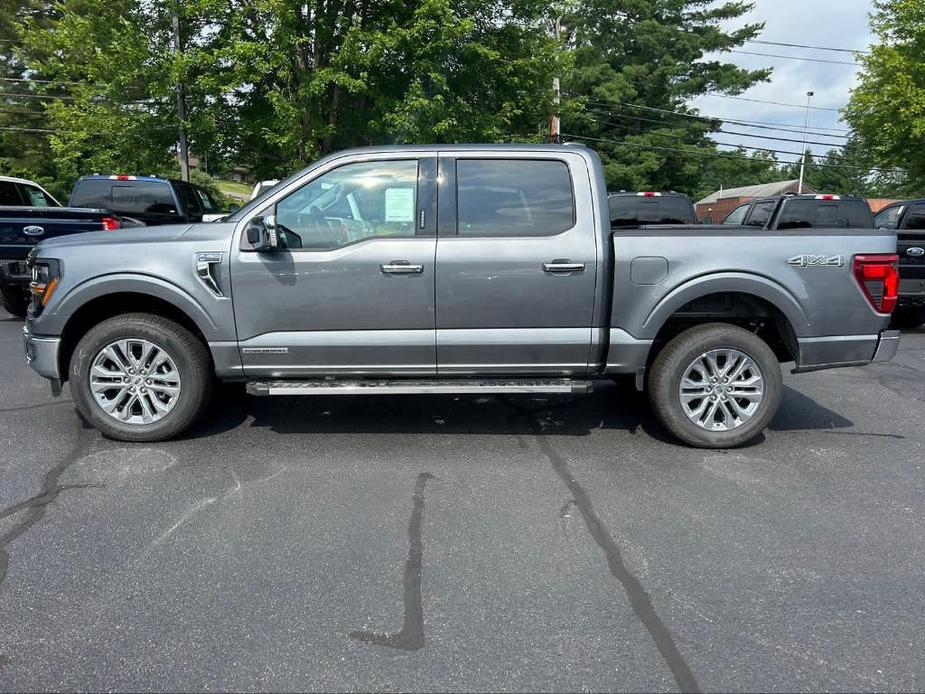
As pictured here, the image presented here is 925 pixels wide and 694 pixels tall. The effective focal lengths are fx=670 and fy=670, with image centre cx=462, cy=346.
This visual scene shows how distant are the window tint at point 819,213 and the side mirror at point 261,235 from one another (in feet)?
25.7

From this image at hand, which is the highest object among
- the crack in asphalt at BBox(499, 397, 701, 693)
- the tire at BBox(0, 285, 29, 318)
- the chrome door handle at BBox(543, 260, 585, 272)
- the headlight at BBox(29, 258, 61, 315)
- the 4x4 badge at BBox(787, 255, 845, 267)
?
the 4x4 badge at BBox(787, 255, 845, 267)

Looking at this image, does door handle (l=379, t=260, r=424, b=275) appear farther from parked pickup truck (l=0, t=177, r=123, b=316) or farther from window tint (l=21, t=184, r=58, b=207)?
window tint (l=21, t=184, r=58, b=207)

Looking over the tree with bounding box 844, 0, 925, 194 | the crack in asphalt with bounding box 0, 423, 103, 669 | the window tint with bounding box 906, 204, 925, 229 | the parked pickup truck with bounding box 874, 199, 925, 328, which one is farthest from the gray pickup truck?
the tree with bounding box 844, 0, 925, 194

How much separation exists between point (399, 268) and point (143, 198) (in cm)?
891

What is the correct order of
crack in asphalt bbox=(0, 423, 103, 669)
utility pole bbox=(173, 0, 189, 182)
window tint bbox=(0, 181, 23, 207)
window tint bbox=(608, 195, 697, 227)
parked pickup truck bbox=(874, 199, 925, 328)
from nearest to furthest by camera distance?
crack in asphalt bbox=(0, 423, 103, 669) < parked pickup truck bbox=(874, 199, 925, 328) < window tint bbox=(608, 195, 697, 227) < window tint bbox=(0, 181, 23, 207) < utility pole bbox=(173, 0, 189, 182)

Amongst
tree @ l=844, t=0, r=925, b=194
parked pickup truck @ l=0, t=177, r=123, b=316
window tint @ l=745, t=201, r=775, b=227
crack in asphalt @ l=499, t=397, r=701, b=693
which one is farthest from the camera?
tree @ l=844, t=0, r=925, b=194

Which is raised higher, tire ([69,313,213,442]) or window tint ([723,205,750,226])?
window tint ([723,205,750,226])

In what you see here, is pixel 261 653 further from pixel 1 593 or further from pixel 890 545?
pixel 890 545

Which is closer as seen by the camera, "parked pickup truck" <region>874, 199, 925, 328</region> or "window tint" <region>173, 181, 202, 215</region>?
"parked pickup truck" <region>874, 199, 925, 328</region>

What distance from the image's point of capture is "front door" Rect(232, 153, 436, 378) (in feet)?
14.5

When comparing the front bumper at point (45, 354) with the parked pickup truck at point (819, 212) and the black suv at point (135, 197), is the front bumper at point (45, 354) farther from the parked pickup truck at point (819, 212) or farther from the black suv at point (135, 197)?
the parked pickup truck at point (819, 212)

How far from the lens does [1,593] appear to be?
283 centimetres

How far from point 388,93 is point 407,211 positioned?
1028 cm

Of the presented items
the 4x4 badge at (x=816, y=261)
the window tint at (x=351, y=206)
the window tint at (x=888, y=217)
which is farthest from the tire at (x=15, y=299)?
the window tint at (x=888, y=217)
